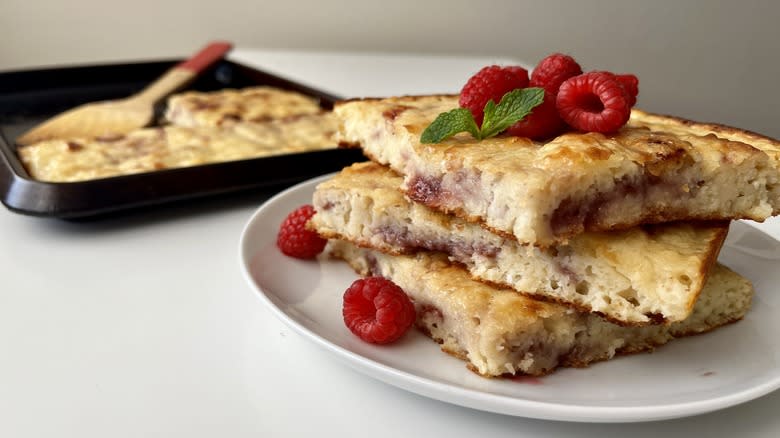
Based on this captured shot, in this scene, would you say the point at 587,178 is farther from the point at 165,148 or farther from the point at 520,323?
the point at 165,148

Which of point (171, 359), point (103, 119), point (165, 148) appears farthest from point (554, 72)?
point (103, 119)

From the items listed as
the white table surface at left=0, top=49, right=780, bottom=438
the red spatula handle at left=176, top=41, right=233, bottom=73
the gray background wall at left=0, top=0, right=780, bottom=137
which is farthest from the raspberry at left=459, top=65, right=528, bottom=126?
the gray background wall at left=0, top=0, right=780, bottom=137

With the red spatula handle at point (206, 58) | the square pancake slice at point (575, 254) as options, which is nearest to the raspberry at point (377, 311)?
the square pancake slice at point (575, 254)

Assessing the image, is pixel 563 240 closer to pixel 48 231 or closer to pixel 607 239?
pixel 607 239

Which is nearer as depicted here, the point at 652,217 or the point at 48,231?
the point at 652,217

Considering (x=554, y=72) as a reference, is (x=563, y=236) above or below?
below

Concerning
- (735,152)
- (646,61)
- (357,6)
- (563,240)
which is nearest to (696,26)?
(646,61)
